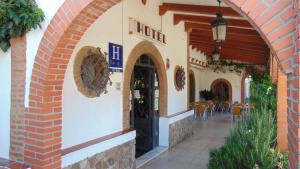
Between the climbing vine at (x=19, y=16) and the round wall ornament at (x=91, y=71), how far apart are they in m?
0.95

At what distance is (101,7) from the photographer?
2883mm

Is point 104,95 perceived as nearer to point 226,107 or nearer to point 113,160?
point 113,160

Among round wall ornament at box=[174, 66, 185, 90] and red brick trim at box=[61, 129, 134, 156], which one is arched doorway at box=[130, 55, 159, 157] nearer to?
round wall ornament at box=[174, 66, 185, 90]

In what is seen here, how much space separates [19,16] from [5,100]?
1083mm

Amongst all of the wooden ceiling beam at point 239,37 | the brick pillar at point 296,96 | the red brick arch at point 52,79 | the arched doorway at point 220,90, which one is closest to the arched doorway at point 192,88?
the arched doorway at point 220,90

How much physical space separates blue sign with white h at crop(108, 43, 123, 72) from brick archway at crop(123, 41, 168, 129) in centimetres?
25

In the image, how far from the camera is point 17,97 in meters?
3.19

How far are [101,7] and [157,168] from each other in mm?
3741

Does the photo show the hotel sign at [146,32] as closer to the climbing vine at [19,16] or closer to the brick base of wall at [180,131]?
the brick base of wall at [180,131]

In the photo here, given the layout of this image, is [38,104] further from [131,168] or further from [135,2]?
[135,2]

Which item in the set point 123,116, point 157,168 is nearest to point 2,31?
point 123,116

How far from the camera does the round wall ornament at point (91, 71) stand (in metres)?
3.90

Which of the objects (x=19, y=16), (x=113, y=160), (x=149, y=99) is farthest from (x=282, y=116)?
(x=19, y=16)

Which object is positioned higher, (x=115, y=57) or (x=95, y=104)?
(x=115, y=57)
